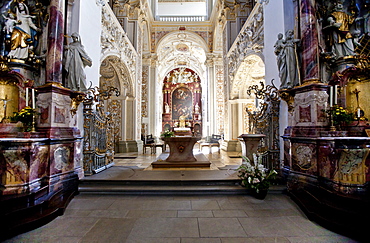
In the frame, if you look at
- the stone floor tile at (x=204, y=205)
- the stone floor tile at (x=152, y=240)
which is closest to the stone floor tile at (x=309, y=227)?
the stone floor tile at (x=204, y=205)

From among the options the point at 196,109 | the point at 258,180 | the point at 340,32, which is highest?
the point at 196,109

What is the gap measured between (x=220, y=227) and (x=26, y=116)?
4268 mm

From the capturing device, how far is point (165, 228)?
295cm

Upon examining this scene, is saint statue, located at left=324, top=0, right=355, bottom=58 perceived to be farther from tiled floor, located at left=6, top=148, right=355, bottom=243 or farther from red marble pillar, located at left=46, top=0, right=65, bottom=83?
red marble pillar, located at left=46, top=0, right=65, bottom=83

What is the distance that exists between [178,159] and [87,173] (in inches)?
114

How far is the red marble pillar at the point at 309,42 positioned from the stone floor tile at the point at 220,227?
11.0 ft

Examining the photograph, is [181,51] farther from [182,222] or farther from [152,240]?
[152,240]

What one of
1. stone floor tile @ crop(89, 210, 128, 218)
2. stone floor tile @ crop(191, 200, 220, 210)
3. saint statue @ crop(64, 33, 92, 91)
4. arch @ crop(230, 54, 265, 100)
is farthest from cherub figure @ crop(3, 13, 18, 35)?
arch @ crop(230, 54, 265, 100)

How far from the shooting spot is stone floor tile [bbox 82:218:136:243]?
2.68 metres

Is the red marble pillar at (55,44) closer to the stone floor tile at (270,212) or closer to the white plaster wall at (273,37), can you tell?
the stone floor tile at (270,212)

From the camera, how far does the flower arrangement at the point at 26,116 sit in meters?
4.00

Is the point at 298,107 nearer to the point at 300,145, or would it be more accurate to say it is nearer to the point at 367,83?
the point at 300,145

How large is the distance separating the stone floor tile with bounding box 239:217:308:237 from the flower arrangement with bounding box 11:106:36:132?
14.7 feet

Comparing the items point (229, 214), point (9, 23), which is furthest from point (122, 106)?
point (229, 214)
